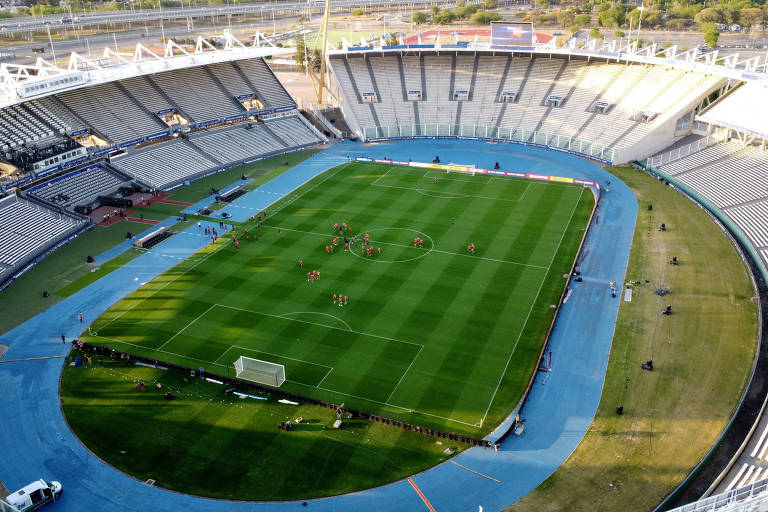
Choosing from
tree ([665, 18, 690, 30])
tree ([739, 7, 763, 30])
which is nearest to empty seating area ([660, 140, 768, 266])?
tree ([739, 7, 763, 30])

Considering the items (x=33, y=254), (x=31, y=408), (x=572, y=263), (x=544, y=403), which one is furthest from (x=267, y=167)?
(x=544, y=403)

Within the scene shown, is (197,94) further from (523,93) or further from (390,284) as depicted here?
(390,284)

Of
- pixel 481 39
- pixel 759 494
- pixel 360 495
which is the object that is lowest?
pixel 360 495

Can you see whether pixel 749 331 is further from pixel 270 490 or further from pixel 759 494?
pixel 270 490

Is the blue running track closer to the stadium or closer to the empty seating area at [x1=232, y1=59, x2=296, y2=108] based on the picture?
the stadium

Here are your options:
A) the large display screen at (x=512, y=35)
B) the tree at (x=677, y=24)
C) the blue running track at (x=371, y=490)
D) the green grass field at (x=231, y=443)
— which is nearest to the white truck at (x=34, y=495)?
the blue running track at (x=371, y=490)

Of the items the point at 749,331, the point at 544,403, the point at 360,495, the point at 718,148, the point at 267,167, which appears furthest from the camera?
the point at 267,167
